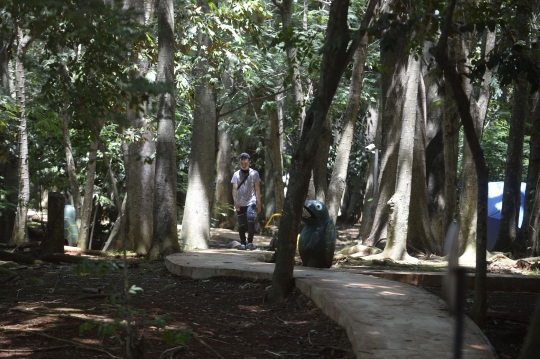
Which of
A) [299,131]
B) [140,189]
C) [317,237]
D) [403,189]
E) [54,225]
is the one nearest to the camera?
[317,237]

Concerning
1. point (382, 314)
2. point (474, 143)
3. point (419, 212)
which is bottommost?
point (382, 314)

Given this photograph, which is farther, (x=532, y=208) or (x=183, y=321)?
(x=532, y=208)

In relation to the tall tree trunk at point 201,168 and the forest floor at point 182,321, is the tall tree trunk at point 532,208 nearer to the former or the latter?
the forest floor at point 182,321

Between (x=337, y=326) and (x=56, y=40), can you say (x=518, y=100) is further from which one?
(x=56, y=40)

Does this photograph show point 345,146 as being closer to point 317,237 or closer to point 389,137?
point 389,137

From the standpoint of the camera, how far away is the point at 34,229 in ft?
90.4

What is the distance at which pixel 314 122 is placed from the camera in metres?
8.54

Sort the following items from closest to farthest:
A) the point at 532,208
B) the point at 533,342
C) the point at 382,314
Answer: the point at 533,342, the point at 382,314, the point at 532,208

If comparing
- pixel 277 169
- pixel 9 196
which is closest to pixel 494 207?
pixel 277 169

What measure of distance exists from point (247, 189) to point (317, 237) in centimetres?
507

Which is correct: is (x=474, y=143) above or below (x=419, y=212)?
above

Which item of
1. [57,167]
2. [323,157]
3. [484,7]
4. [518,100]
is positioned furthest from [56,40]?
[323,157]

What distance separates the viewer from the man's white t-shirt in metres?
16.3

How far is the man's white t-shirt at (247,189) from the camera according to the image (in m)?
16.3
